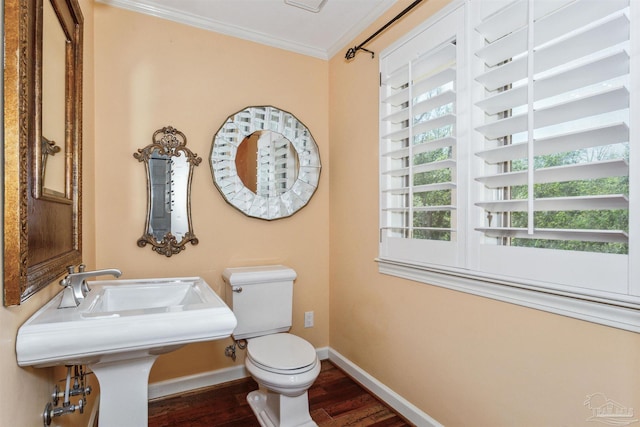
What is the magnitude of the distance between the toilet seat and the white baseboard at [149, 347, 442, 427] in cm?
56

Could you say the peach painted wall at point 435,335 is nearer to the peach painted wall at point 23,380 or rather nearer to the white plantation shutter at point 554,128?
the white plantation shutter at point 554,128

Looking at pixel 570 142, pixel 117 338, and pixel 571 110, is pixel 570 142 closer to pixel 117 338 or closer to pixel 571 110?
pixel 571 110

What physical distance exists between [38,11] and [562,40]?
163cm

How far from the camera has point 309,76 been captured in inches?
101

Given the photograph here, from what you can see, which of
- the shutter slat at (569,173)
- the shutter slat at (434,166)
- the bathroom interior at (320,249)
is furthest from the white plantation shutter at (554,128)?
the bathroom interior at (320,249)

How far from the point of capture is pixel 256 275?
2137 mm

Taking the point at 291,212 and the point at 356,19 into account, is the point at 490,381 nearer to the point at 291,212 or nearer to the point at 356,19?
the point at 291,212

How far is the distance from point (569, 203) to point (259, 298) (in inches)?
66.2

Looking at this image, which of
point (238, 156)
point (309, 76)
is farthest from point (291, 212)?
point (309, 76)

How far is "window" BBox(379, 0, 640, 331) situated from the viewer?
41.7 inches

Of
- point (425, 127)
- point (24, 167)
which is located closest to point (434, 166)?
point (425, 127)

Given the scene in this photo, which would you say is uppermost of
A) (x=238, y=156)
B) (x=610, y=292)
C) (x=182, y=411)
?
(x=238, y=156)

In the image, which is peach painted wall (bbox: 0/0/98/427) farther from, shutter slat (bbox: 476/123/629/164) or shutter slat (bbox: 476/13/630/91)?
shutter slat (bbox: 476/13/630/91)

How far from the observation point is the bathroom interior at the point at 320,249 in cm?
124
